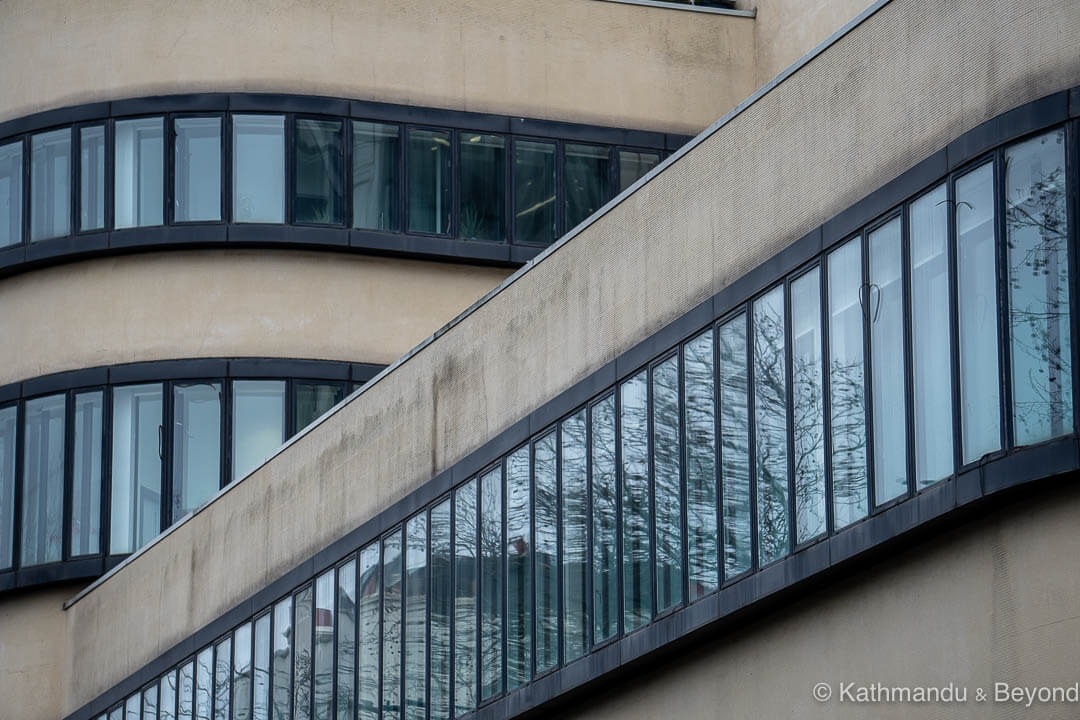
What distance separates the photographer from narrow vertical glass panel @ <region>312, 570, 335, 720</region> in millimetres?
25875

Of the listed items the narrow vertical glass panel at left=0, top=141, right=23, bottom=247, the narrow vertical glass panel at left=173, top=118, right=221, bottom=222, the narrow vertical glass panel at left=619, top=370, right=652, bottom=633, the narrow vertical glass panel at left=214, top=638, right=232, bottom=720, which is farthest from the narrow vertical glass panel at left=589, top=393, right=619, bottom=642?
the narrow vertical glass panel at left=0, top=141, right=23, bottom=247

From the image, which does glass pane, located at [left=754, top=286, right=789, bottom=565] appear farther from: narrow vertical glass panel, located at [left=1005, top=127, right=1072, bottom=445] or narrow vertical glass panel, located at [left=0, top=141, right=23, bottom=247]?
narrow vertical glass panel, located at [left=0, top=141, right=23, bottom=247]

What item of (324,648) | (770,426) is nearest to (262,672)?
(324,648)

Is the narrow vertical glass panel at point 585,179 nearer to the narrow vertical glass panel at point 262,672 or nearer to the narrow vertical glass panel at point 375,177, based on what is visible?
the narrow vertical glass panel at point 375,177

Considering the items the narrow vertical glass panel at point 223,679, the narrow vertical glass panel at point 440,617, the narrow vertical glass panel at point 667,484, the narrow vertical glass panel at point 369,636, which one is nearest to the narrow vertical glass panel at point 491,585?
→ the narrow vertical glass panel at point 440,617

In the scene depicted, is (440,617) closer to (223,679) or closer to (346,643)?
(346,643)

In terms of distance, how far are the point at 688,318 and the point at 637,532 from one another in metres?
2.06

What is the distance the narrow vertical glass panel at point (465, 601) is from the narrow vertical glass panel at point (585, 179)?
424 inches

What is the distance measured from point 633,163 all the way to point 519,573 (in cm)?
1299

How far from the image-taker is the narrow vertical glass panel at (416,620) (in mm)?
23984

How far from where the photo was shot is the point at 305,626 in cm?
2656

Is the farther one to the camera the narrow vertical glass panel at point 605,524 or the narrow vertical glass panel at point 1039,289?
the narrow vertical glass panel at point 605,524

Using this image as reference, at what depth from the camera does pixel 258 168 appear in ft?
109

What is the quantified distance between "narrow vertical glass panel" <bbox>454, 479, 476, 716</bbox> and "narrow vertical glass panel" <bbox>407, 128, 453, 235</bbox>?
33.6ft
